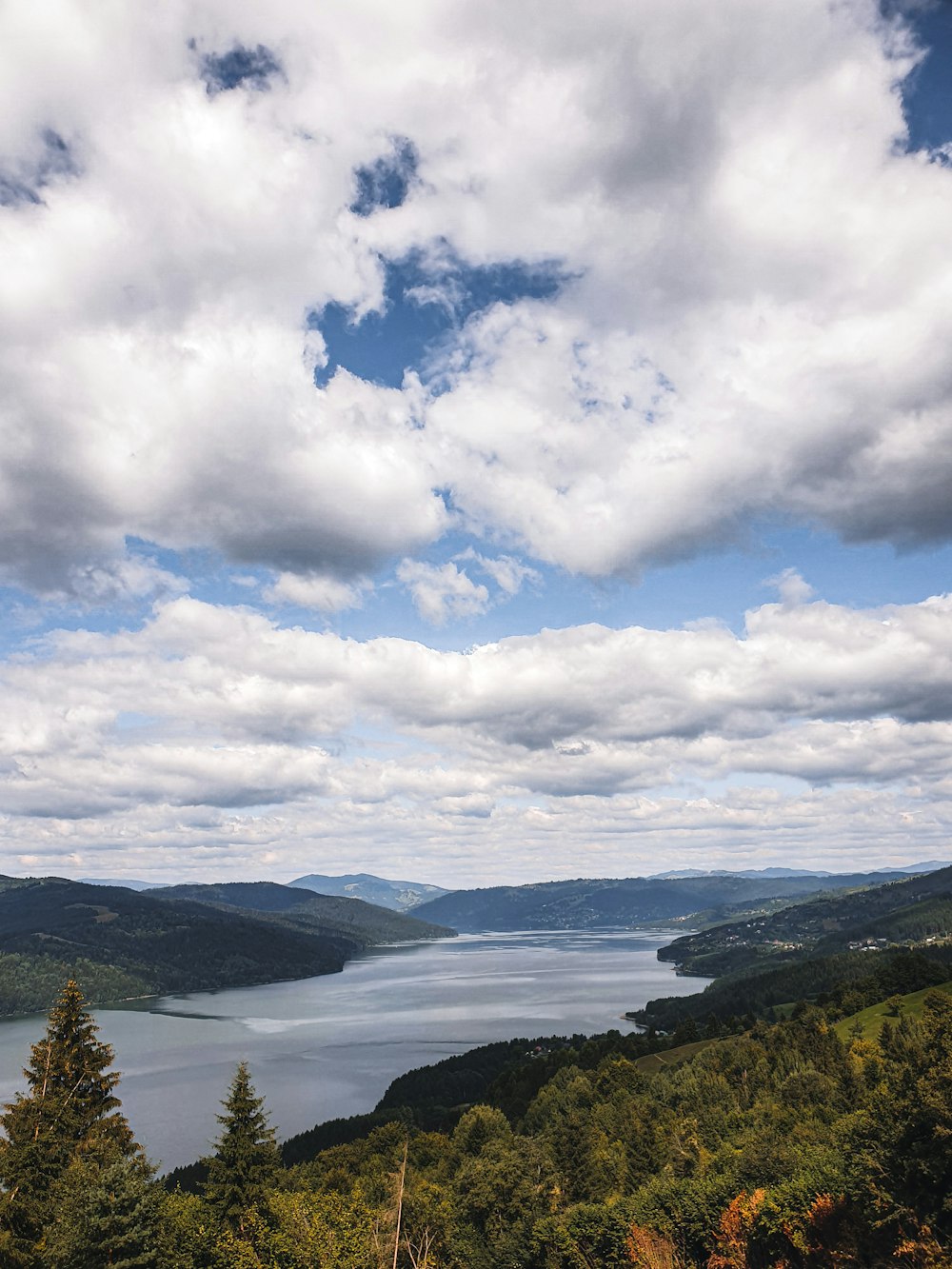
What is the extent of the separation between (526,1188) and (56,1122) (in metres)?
39.6

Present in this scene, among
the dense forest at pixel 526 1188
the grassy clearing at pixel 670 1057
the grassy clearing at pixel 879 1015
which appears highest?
the dense forest at pixel 526 1188

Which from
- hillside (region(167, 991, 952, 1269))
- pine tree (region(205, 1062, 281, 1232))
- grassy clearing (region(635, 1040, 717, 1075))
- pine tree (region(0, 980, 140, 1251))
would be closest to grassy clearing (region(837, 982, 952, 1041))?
hillside (region(167, 991, 952, 1269))

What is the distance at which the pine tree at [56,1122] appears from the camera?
43.3 m

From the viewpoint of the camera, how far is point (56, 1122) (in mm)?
48094

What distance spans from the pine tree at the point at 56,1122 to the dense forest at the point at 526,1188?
11cm

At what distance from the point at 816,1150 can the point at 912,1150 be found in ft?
76.8

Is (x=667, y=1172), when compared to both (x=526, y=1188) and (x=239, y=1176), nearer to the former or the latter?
(x=526, y=1188)

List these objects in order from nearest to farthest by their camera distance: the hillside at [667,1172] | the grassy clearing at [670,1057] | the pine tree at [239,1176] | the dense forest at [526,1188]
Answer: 1. the dense forest at [526,1188]
2. the hillside at [667,1172]
3. the pine tree at [239,1176]
4. the grassy clearing at [670,1057]

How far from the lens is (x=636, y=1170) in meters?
80.5

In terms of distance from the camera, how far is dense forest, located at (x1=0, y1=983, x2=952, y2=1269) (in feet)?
118

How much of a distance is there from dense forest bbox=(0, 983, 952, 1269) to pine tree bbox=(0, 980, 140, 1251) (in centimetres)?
11

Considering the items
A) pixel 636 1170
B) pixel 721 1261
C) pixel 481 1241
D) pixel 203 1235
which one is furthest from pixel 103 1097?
pixel 636 1170

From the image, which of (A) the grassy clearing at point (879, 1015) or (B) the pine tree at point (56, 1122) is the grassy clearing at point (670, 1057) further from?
(B) the pine tree at point (56, 1122)

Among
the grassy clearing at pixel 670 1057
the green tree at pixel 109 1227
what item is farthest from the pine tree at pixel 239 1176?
the grassy clearing at pixel 670 1057
